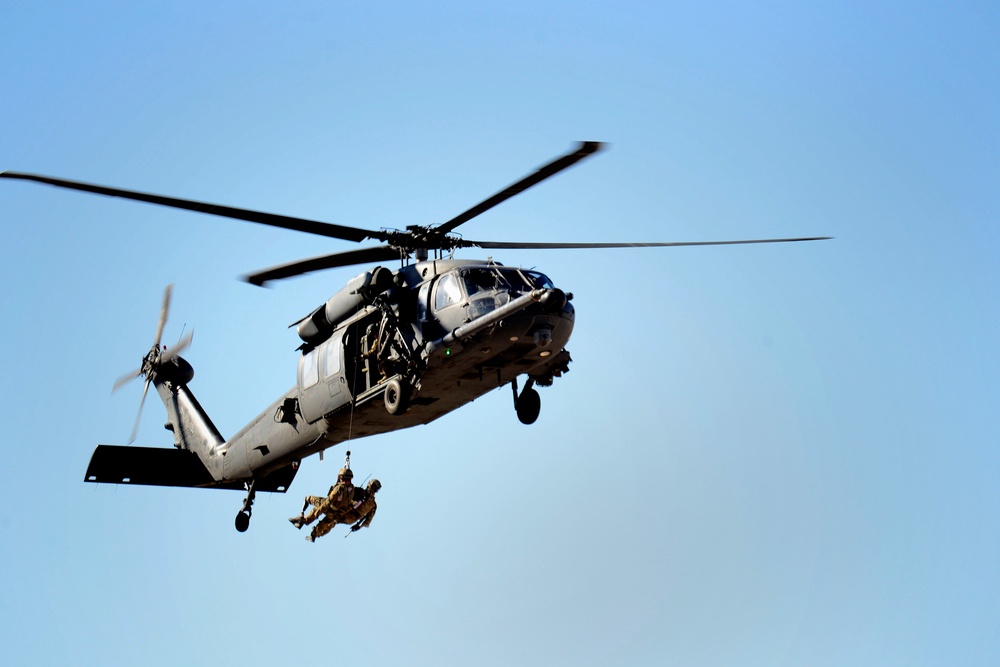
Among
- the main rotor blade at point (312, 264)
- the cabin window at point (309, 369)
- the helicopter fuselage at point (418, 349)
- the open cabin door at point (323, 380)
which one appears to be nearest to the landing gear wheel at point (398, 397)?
the helicopter fuselage at point (418, 349)

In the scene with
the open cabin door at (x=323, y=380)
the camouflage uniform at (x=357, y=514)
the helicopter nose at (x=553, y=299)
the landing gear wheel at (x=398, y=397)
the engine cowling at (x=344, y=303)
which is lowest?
the camouflage uniform at (x=357, y=514)

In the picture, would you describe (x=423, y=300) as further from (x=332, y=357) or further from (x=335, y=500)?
(x=335, y=500)

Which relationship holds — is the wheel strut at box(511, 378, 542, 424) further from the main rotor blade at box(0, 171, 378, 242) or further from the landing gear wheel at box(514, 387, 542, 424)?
the main rotor blade at box(0, 171, 378, 242)

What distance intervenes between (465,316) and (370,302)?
2.21m

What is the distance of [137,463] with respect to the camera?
24859mm

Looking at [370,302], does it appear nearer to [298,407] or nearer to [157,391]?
[298,407]

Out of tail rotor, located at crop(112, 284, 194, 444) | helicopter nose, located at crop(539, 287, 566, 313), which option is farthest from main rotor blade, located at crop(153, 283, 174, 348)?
helicopter nose, located at crop(539, 287, 566, 313)

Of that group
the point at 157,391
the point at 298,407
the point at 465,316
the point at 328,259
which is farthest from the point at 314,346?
the point at 157,391

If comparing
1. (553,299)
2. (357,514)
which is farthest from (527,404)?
(357,514)

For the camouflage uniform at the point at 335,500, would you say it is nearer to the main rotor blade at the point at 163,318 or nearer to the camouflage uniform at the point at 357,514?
the camouflage uniform at the point at 357,514

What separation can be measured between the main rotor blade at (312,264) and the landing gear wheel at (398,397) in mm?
2288

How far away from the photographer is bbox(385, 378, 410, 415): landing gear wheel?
19688 millimetres

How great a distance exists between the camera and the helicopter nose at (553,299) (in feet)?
59.7

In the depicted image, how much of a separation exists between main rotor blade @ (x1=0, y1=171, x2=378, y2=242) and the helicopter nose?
3921 mm
